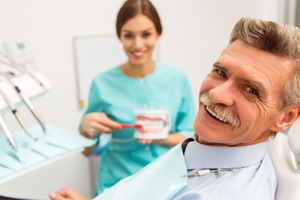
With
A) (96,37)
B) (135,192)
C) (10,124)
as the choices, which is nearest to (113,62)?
(96,37)

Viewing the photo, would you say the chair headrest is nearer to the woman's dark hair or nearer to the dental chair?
the dental chair

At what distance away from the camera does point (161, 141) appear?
4.68 ft

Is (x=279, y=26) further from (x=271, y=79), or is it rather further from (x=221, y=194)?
(x=221, y=194)

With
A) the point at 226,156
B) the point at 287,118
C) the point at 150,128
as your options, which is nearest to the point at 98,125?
the point at 150,128

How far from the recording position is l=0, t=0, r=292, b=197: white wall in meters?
1.71

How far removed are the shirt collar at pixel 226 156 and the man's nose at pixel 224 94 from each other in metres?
0.14

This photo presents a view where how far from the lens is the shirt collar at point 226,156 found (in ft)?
3.01

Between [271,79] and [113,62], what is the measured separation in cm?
135

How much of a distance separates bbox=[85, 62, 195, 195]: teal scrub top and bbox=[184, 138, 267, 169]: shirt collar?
0.51 m

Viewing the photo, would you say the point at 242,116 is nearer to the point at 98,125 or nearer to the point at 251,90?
the point at 251,90

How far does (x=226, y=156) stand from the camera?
925mm

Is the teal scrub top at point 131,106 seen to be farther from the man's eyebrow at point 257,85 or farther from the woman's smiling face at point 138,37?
the man's eyebrow at point 257,85

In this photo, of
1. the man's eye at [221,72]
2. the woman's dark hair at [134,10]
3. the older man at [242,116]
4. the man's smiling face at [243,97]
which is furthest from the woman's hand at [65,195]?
the woman's dark hair at [134,10]

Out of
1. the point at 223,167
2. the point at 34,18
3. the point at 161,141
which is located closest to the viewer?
the point at 223,167
